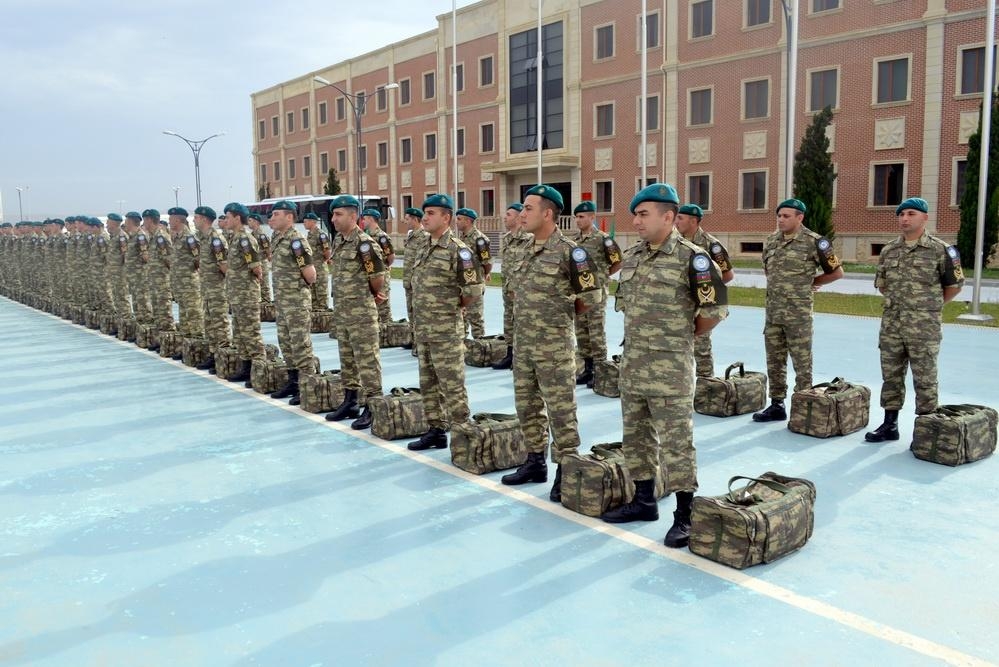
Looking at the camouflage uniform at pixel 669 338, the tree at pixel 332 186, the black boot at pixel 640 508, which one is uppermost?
the tree at pixel 332 186

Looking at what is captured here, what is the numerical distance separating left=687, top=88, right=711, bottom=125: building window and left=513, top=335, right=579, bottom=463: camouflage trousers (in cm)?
2950

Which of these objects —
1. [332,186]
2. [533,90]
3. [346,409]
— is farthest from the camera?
[332,186]

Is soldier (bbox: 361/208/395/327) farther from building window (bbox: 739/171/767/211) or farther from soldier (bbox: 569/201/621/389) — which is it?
building window (bbox: 739/171/767/211)

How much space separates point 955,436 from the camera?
19.1 ft

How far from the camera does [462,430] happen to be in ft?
19.6

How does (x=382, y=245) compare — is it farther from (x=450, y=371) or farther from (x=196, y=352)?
(x=450, y=371)

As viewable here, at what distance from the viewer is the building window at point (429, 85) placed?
148ft

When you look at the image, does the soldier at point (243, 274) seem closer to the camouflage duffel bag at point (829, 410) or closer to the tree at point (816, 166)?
the camouflage duffel bag at point (829, 410)

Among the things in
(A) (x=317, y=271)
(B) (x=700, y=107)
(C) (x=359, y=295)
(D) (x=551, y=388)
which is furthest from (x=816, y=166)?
(D) (x=551, y=388)

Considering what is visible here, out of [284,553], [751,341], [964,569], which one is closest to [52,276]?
[751,341]

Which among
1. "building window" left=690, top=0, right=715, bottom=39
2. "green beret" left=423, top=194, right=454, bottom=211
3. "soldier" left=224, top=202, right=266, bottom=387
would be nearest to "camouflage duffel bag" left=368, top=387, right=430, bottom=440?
"green beret" left=423, top=194, right=454, bottom=211

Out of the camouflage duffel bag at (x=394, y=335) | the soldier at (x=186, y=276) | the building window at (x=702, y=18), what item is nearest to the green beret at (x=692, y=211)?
the camouflage duffel bag at (x=394, y=335)

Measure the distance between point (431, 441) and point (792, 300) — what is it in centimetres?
344

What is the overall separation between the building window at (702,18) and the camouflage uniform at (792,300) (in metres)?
27.8
